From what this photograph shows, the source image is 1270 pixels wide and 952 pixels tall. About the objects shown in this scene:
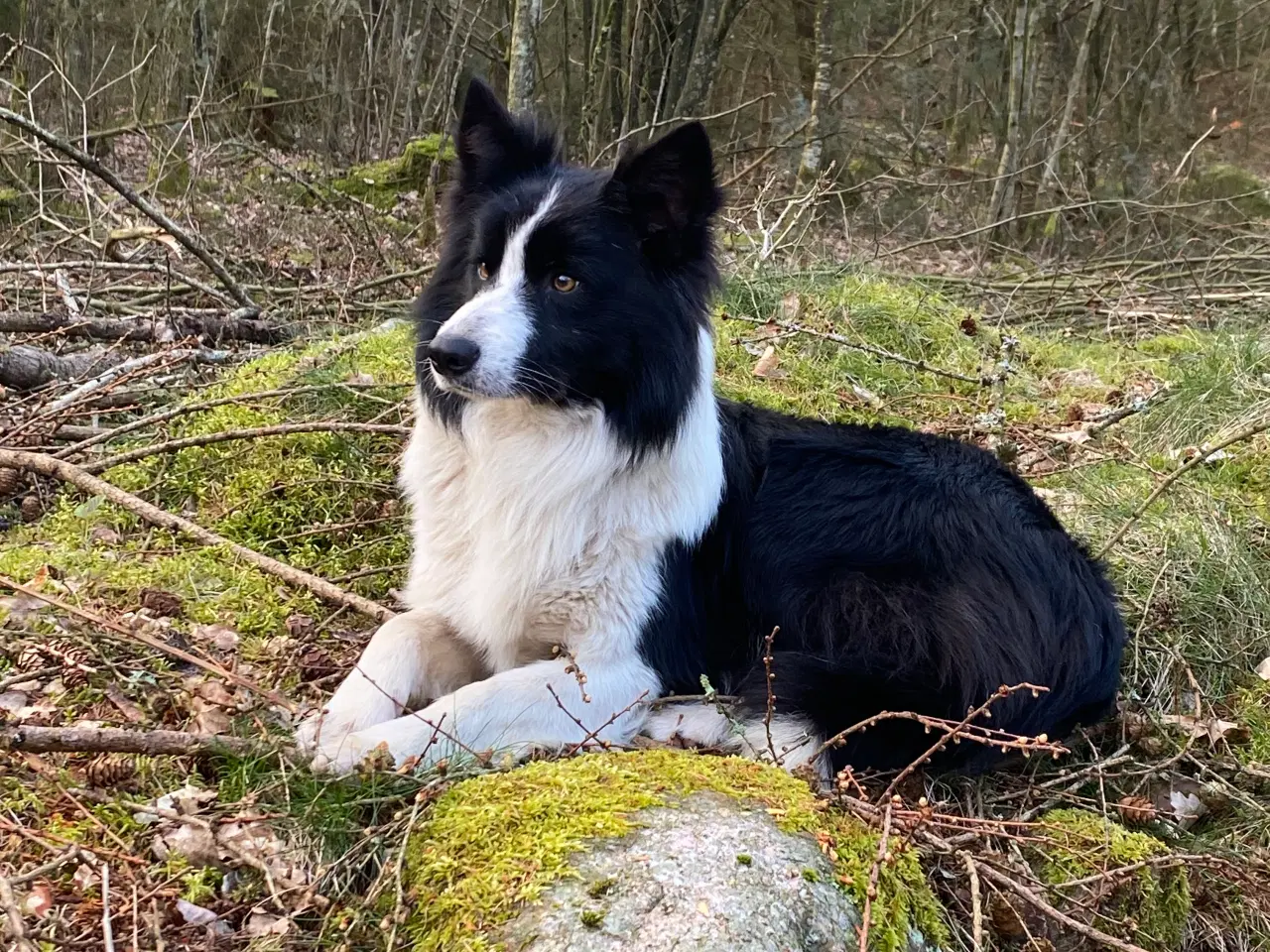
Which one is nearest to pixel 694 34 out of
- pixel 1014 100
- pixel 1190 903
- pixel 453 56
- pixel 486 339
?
pixel 453 56

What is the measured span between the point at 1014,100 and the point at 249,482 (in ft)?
40.6

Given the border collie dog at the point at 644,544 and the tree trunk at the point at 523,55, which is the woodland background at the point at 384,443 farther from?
the border collie dog at the point at 644,544

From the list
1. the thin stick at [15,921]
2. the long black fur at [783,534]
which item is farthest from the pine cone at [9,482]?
the thin stick at [15,921]

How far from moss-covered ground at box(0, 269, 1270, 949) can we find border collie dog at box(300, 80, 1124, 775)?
1.21 ft

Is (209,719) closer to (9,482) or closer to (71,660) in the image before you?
(71,660)

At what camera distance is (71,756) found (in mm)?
2574

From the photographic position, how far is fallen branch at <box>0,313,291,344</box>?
592 centimetres

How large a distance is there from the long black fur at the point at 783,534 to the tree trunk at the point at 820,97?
31.3 ft

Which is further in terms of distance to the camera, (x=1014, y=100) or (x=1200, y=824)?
(x=1014, y=100)

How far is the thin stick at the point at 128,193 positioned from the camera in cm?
536

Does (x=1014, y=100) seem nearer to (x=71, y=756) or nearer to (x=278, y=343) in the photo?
(x=278, y=343)

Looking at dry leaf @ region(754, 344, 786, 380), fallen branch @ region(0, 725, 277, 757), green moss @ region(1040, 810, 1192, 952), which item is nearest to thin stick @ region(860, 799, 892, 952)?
green moss @ region(1040, 810, 1192, 952)

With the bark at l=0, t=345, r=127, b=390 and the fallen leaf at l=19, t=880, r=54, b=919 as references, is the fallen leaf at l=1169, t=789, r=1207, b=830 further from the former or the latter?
the bark at l=0, t=345, r=127, b=390

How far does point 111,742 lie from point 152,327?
4.59m
